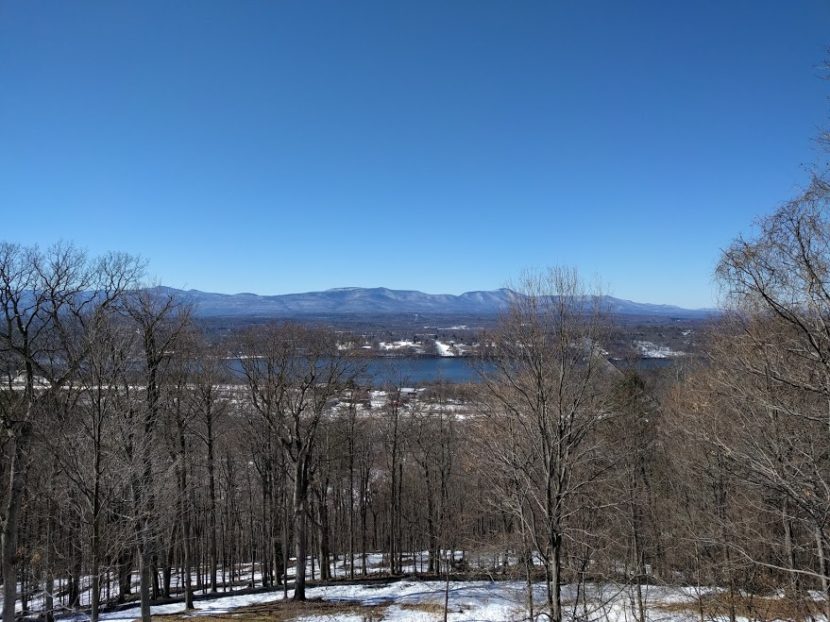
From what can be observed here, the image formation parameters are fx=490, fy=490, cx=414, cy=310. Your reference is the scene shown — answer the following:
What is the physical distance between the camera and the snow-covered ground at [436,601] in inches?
624

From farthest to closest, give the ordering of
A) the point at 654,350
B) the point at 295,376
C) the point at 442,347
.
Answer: the point at 442,347 < the point at 654,350 < the point at 295,376

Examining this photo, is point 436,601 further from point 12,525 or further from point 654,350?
point 654,350

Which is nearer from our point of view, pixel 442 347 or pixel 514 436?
pixel 514 436

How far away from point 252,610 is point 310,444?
5.72 meters

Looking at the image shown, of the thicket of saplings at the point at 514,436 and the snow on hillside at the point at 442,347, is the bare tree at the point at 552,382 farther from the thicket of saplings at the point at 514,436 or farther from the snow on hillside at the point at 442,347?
the snow on hillside at the point at 442,347

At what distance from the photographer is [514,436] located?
12438mm

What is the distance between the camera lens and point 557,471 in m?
11.0

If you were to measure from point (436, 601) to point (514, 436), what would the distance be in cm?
932

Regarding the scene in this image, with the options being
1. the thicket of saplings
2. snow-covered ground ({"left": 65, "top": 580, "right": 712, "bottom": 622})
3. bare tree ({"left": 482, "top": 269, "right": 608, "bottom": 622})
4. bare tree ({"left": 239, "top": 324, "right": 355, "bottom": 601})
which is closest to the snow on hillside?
the thicket of saplings

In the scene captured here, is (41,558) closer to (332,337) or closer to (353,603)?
(353,603)

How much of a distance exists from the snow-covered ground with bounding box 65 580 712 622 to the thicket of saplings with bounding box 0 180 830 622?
3.29 feet

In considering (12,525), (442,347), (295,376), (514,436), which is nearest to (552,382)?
(514,436)

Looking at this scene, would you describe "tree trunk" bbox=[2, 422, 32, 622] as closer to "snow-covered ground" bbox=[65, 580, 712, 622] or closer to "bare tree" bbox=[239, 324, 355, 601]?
"snow-covered ground" bbox=[65, 580, 712, 622]

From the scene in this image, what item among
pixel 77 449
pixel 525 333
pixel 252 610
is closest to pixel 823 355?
pixel 525 333
